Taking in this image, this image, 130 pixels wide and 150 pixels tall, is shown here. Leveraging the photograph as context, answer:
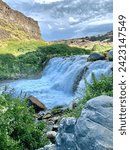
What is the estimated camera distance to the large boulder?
7691 mm

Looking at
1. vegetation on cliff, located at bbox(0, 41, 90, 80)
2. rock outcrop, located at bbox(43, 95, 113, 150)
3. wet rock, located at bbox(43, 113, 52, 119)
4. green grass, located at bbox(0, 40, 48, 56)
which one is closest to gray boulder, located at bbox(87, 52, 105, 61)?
wet rock, located at bbox(43, 113, 52, 119)

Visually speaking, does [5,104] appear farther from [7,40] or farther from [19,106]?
[7,40]

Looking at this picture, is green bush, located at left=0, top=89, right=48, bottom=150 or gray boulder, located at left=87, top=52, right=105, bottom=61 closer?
green bush, located at left=0, top=89, right=48, bottom=150

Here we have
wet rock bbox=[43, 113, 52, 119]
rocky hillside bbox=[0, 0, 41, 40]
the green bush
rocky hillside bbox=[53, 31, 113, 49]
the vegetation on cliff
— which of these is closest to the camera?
the green bush

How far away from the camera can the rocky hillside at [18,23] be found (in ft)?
441

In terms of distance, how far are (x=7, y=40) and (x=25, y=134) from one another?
9686 centimetres

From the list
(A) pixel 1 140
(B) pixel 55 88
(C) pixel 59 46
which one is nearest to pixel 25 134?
(A) pixel 1 140

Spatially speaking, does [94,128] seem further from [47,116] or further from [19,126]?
[47,116]

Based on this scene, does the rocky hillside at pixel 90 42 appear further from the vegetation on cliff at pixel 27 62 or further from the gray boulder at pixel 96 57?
the gray boulder at pixel 96 57

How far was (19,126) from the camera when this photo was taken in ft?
45.0

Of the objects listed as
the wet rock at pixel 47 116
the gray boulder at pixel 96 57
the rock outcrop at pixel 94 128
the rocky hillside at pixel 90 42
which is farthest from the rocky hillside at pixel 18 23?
the rock outcrop at pixel 94 128

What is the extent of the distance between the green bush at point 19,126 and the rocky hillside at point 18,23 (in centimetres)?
11310

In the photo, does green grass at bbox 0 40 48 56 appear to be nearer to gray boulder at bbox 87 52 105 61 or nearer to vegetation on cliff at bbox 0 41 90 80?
vegetation on cliff at bbox 0 41 90 80

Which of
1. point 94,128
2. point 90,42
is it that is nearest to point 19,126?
point 94,128
